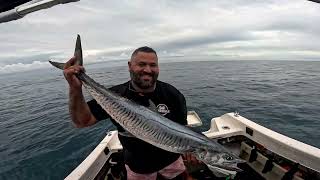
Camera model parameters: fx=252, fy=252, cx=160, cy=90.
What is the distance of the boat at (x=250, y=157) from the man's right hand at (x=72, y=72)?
1972 mm

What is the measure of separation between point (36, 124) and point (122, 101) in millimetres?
13379

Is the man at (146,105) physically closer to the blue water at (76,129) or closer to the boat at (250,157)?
the boat at (250,157)

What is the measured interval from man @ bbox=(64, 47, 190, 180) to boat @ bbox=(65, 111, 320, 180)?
1136 mm

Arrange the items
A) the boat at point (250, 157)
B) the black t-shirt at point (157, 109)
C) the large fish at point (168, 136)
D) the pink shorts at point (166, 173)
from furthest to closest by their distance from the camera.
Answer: the boat at point (250, 157), the pink shorts at point (166, 173), the black t-shirt at point (157, 109), the large fish at point (168, 136)

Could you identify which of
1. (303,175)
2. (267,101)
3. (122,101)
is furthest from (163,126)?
(267,101)

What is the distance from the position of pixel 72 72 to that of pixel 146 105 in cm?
100

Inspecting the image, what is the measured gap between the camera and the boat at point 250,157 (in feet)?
13.6

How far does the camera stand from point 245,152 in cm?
560

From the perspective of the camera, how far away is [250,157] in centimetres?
525

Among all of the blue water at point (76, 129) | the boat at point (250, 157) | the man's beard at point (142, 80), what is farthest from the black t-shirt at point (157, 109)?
the blue water at point (76, 129)

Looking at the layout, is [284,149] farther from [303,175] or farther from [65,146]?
[65,146]

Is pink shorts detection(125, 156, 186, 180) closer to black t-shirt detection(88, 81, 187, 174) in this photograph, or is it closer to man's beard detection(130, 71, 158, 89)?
black t-shirt detection(88, 81, 187, 174)

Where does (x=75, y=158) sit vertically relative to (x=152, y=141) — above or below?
below

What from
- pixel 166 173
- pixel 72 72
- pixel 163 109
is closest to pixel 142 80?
pixel 163 109
